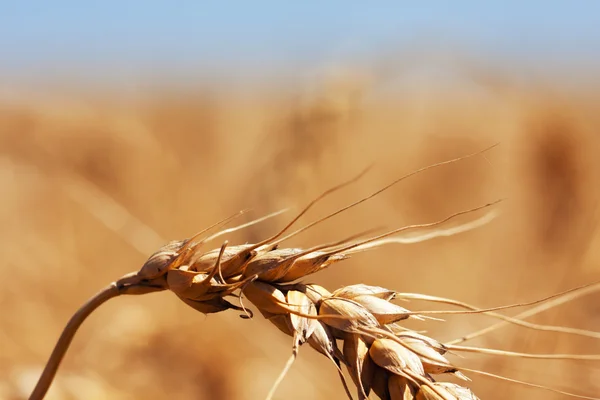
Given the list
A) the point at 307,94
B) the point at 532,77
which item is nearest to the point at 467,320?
the point at 307,94

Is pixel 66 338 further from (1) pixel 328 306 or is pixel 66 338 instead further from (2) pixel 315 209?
(2) pixel 315 209

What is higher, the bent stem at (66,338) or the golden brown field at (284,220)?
the bent stem at (66,338)

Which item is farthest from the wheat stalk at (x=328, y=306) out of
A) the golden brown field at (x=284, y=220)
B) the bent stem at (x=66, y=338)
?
the golden brown field at (x=284, y=220)

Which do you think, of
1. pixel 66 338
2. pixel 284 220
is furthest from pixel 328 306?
pixel 284 220

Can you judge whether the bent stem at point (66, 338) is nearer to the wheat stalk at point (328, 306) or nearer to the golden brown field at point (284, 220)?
the wheat stalk at point (328, 306)

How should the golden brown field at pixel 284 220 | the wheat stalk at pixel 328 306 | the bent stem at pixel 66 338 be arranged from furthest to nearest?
the golden brown field at pixel 284 220 → the bent stem at pixel 66 338 → the wheat stalk at pixel 328 306

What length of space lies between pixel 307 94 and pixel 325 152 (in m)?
0.18

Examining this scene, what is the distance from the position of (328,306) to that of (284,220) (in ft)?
3.86

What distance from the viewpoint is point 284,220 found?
5.64 feet

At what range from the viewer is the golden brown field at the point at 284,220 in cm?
150

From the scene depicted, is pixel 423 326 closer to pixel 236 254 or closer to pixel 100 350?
pixel 100 350

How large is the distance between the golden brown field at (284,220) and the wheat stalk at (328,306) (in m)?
0.68

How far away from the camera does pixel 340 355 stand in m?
0.54

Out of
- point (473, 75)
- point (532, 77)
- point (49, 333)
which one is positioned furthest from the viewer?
point (532, 77)
